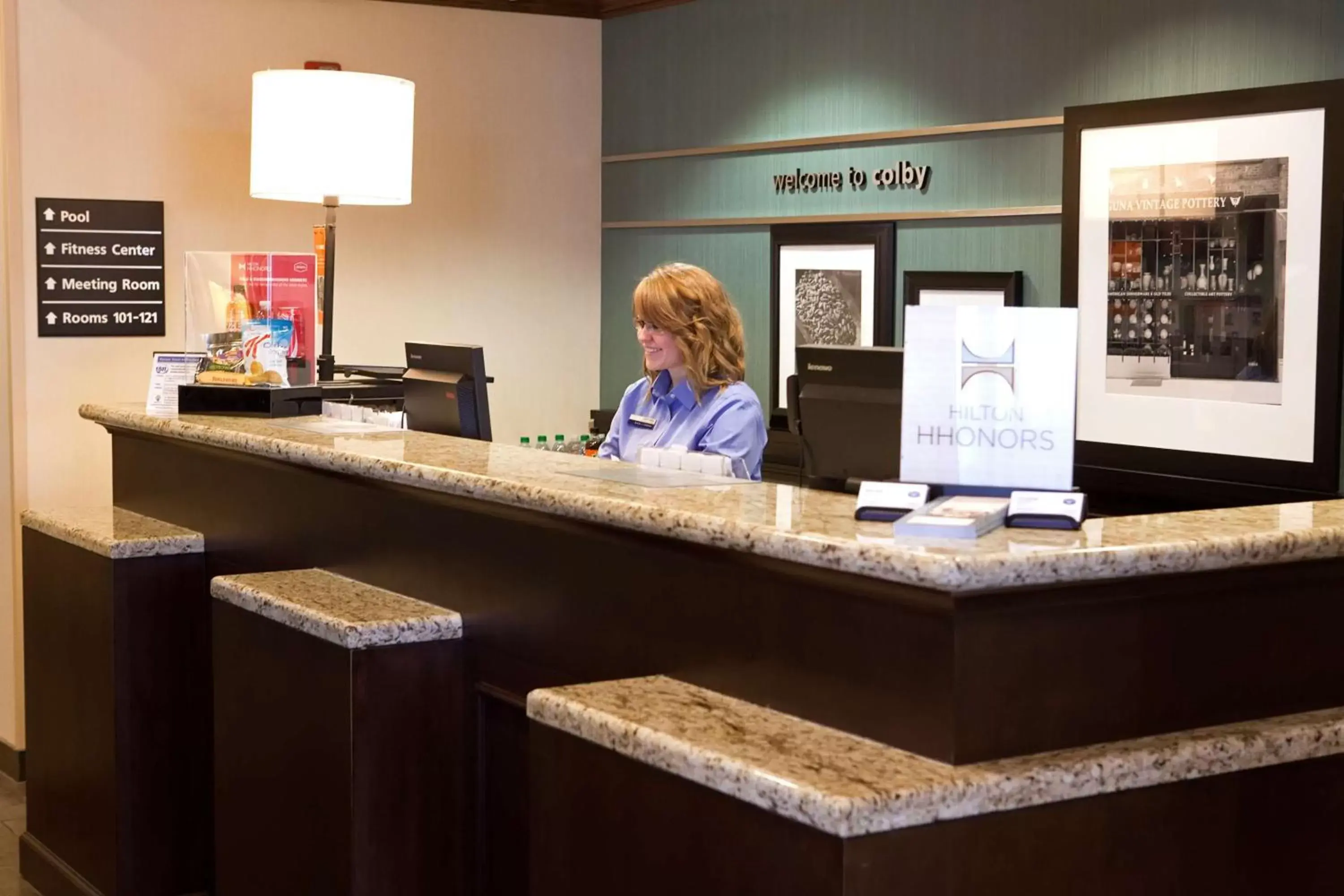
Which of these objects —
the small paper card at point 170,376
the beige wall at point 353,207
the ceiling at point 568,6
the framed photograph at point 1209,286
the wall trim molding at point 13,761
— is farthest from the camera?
the ceiling at point 568,6

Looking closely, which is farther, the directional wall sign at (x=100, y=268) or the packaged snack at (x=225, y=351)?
the directional wall sign at (x=100, y=268)

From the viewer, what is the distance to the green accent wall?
14.0ft

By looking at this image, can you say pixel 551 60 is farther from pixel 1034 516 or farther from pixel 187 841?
pixel 1034 516

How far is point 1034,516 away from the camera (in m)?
2.16

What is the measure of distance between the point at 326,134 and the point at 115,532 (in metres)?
1.46

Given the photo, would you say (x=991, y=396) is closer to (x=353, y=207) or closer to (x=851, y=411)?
(x=851, y=411)

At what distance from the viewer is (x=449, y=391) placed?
160 inches

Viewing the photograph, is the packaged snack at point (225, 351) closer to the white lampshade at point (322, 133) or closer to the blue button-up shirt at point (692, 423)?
the white lampshade at point (322, 133)

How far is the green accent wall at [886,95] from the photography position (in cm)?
427

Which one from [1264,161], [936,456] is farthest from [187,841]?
[1264,161]

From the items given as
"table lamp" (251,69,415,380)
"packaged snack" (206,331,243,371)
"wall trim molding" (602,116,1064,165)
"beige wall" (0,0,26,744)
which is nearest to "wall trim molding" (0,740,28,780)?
"beige wall" (0,0,26,744)

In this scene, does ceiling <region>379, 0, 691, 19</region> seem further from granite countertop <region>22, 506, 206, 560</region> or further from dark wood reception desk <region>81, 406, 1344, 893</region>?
dark wood reception desk <region>81, 406, 1344, 893</region>

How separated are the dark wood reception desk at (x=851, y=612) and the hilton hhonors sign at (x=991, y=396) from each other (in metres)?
0.14

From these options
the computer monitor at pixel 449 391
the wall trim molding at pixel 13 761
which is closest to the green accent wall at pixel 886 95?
the computer monitor at pixel 449 391
